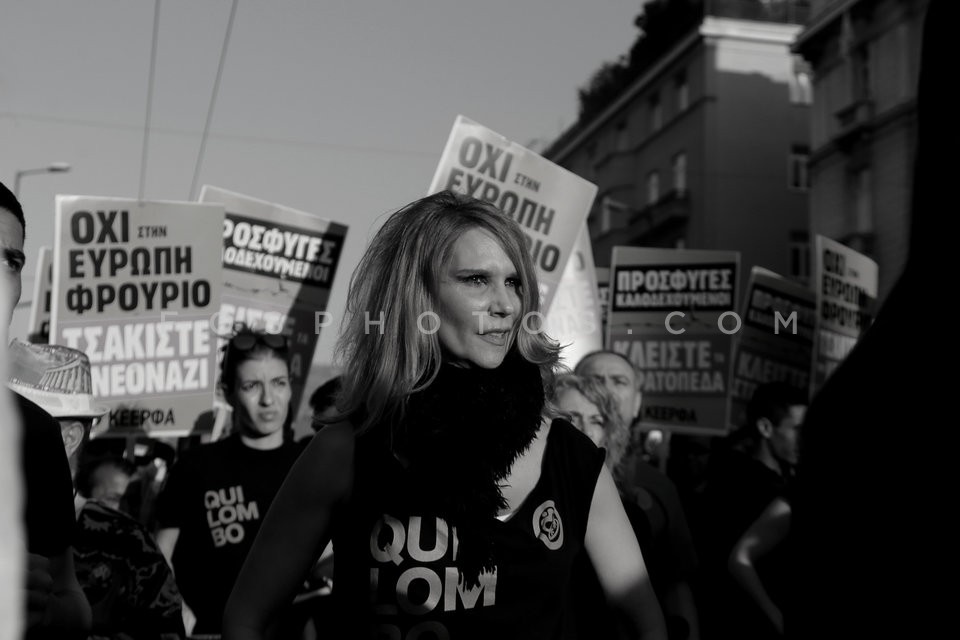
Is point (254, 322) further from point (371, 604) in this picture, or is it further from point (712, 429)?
point (371, 604)

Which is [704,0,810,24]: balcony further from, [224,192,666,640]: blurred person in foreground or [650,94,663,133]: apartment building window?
[224,192,666,640]: blurred person in foreground

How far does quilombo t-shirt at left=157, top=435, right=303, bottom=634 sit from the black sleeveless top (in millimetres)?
2378

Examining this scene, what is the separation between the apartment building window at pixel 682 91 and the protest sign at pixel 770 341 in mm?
26716

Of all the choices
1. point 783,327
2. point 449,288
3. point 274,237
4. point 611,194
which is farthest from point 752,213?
point 449,288

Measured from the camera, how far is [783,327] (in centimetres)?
1094

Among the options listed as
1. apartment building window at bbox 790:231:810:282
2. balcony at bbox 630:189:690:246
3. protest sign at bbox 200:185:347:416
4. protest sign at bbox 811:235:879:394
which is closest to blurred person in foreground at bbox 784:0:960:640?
protest sign at bbox 200:185:347:416

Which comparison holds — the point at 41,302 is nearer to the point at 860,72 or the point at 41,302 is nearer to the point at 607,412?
the point at 607,412

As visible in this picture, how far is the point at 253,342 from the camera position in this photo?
17.3 feet

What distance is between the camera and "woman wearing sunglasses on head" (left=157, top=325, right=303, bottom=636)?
4762 millimetres

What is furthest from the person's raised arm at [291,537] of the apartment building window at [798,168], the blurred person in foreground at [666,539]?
the apartment building window at [798,168]

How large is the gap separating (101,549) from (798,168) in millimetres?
35138

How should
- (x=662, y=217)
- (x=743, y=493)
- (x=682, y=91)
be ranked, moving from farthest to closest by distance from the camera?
(x=682, y=91) → (x=662, y=217) → (x=743, y=493)

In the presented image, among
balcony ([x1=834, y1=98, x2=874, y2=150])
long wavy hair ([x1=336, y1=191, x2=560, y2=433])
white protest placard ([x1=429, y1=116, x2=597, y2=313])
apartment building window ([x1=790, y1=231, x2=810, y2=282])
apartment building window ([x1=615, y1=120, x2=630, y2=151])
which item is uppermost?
apartment building window ([x1=615, y1=120, x2=630, y2=151])

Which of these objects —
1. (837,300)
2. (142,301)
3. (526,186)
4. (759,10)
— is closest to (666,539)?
(526,186)
